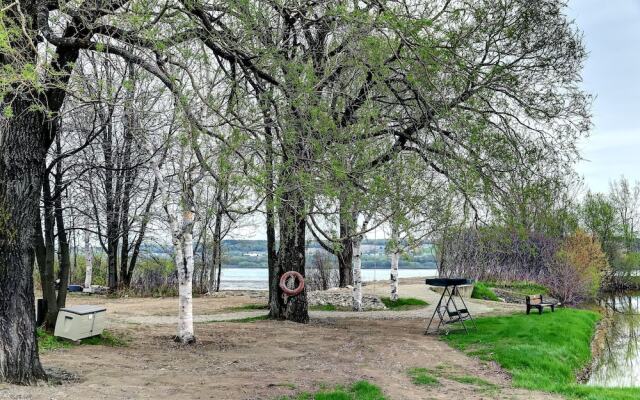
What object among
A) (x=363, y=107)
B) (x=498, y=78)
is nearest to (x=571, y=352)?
(x=498, y=78)

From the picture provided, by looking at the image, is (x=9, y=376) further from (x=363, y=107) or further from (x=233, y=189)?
(x=363, y=107)

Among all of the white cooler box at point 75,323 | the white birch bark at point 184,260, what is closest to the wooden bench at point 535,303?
the white birch bark at point 184,260

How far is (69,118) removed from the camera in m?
14.9

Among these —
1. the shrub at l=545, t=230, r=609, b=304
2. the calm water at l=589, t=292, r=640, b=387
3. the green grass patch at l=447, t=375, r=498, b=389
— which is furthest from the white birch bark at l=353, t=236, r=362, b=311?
the shrub at l=545, t=230, r=609, b=304

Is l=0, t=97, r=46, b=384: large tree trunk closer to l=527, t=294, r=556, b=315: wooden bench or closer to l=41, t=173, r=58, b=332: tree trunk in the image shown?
l=41, t=173, r=58, b=332: tree trunk

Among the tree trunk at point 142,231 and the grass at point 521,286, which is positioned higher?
the tree trunk at point 142,231

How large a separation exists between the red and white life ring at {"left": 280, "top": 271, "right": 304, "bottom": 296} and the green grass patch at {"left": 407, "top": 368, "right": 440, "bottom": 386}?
6.00 m

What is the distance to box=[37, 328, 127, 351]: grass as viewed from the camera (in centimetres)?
972

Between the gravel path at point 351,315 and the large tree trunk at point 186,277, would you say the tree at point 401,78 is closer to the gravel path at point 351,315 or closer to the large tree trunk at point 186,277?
the large tree trunk at point 186,277

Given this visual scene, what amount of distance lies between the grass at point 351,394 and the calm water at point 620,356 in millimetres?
6214

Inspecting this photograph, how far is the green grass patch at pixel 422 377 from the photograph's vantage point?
318 inches

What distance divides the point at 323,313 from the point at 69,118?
933 centimetres

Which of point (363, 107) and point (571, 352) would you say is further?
point (571, 352)

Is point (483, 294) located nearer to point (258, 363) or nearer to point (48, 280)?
point (258, 363)
